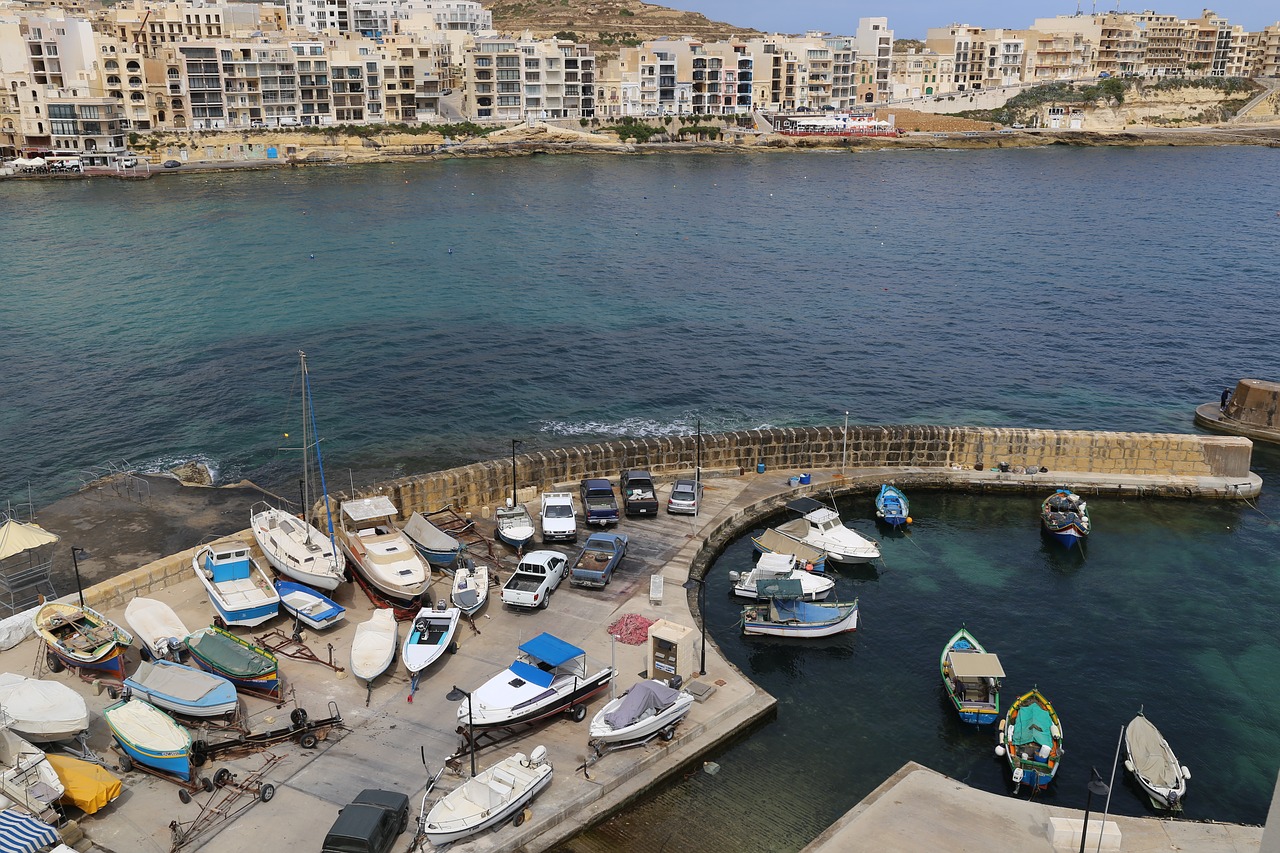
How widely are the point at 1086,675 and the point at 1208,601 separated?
7.53m

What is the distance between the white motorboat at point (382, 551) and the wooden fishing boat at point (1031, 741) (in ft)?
54.3

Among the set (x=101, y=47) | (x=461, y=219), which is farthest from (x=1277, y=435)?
(x=101, y=47)

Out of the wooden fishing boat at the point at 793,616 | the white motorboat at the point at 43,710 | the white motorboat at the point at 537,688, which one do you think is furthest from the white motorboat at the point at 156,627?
the wooden fishing boat at the point at 793,616

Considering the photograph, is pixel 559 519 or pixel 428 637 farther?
pixel 559 519

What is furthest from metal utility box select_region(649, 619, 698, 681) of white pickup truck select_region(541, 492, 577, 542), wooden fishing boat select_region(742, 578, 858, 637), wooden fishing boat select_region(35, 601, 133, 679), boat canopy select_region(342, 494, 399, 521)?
wooden fishing boat select_region(35, 601, 133, 679)

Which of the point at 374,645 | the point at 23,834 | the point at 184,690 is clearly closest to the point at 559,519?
the point at 374,645

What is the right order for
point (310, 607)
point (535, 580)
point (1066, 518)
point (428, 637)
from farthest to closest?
point (1066, 518) → point (535, 580) → point (310, 607) → point (428, 637)

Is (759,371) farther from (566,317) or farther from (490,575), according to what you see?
(490,575)

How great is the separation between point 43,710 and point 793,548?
22.1m

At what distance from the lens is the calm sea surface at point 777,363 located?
93.8 ft

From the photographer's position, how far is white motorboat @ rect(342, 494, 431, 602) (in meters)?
30.0

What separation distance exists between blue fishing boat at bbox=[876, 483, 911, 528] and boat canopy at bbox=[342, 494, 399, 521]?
18195 mm

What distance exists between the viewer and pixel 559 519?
114 feet

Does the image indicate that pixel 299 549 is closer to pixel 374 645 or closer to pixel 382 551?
pixel 382 551
